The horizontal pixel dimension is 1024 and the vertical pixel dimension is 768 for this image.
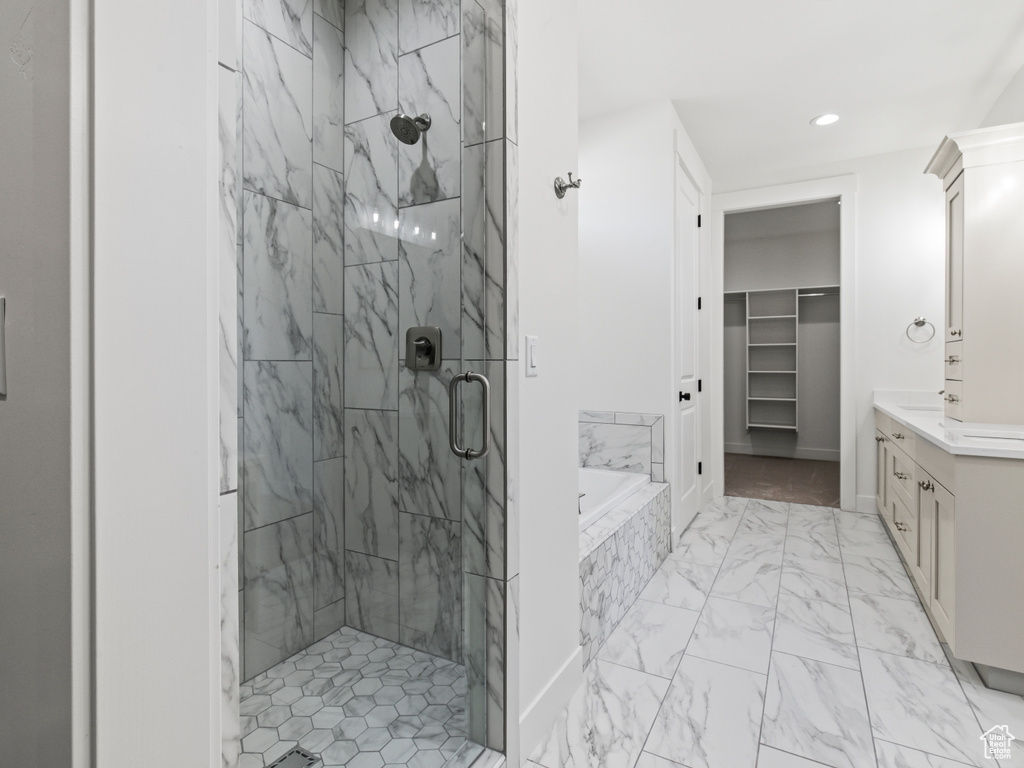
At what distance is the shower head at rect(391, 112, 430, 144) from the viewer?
1487mm

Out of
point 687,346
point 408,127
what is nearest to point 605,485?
point 687,346

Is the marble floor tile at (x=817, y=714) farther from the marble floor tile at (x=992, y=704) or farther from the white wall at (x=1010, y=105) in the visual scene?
the white wall at (x=1010, y=105)

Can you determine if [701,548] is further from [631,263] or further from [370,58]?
[370,58]

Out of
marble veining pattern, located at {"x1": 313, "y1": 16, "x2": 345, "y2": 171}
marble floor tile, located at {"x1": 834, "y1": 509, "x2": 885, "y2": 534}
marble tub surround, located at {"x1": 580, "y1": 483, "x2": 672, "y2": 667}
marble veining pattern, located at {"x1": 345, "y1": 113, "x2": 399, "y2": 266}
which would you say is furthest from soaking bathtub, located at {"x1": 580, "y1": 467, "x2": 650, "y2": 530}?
marble veining pattern, located at {"x1": 313, "y1": 16, "x2": 345, "y2": 171}

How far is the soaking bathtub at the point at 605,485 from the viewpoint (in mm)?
2852

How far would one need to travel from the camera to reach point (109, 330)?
49cm

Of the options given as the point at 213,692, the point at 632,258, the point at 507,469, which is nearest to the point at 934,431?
the point at 632,258

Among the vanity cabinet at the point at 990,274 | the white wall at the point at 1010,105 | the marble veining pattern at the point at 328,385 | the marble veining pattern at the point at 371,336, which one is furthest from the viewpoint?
the white wall at the point at 1010,105

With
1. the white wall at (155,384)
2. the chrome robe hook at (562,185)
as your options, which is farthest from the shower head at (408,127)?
the white wall at (155,384)

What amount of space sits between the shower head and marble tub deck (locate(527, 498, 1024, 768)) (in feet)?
5.91

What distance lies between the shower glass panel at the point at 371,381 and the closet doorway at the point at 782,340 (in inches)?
187

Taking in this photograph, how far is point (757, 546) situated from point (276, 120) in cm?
326

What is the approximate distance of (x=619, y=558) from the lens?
2.25 metres

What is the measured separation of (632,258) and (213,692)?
302 centimetres
